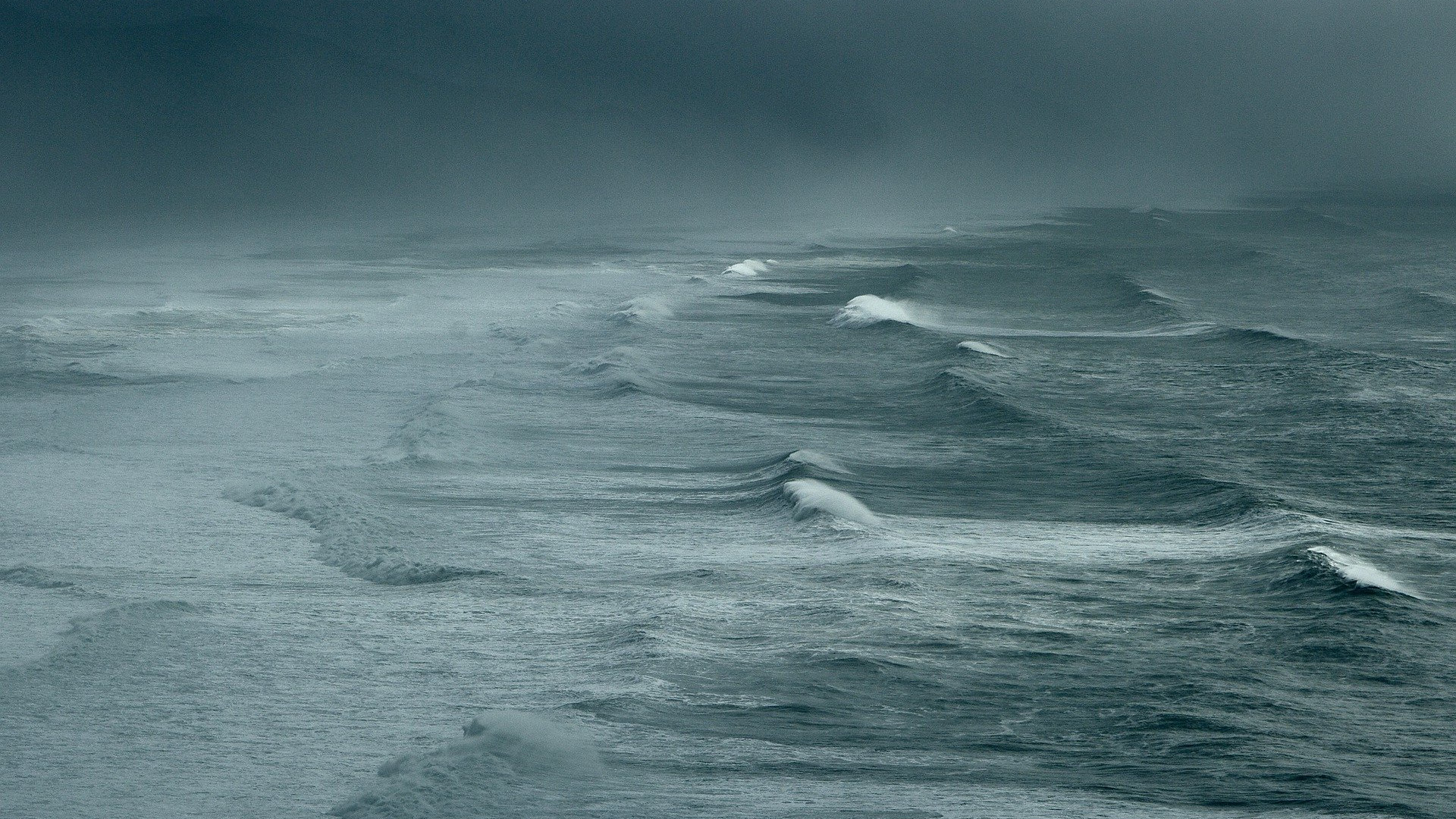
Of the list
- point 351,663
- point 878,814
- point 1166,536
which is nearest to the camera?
point 878,814

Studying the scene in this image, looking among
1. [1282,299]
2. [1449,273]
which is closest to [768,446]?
[1282,299]

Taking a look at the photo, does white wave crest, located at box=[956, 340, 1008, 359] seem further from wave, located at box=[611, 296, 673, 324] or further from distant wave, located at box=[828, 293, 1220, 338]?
wave, located at box=[611, 296, 673, 324]

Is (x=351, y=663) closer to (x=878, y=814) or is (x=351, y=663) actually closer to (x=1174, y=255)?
(x=878, y=814)

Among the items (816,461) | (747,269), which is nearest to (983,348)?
(816,461)

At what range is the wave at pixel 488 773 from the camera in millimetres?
11523

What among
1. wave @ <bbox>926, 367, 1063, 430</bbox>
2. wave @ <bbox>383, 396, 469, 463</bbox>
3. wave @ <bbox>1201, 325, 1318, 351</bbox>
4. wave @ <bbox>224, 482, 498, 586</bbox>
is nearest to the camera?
wave @ <bbox>224, 482, 498, 586</bbox>

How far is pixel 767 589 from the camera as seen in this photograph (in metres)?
17.0

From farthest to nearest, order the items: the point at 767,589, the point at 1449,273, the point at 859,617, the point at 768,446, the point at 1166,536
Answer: the point at 1449,273
the point at 768,446
the point at 1166,536
the point at 767,589
the point at 859,617

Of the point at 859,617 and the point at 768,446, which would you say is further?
the point at 768,446

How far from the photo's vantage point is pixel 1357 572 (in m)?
17.1

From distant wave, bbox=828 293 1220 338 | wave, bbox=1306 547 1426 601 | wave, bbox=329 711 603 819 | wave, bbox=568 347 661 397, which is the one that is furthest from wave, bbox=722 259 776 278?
wave, bbox=329 711 603 819

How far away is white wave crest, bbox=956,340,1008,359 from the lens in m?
35.6

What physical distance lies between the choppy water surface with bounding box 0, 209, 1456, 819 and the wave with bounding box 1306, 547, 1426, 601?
50mm

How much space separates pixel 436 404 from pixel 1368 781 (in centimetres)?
1917
